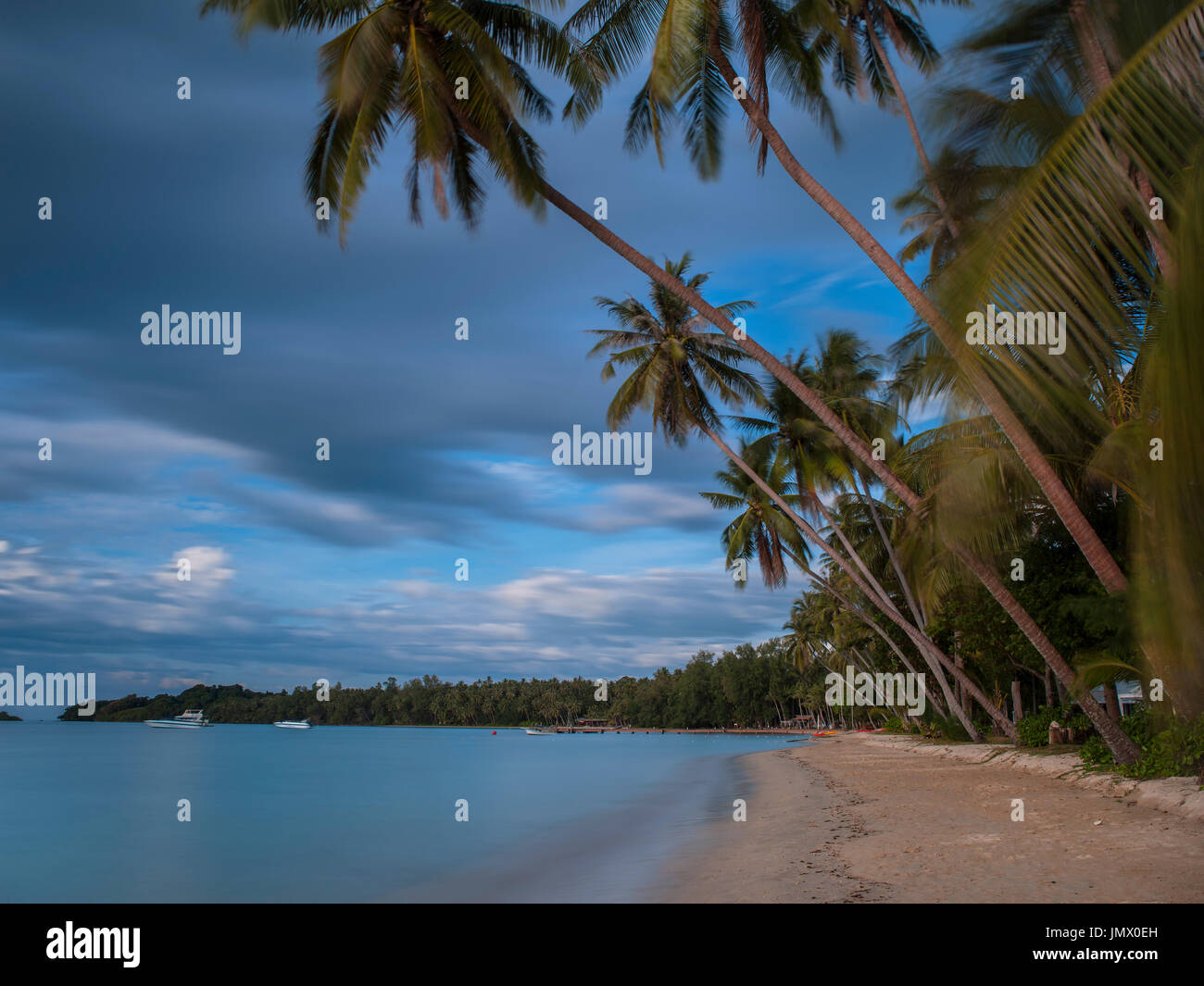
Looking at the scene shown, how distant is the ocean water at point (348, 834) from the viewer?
1107 centimetres

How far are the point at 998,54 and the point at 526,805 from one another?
744 inches

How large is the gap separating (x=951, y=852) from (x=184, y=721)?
12139 cm

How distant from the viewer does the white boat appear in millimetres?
109188

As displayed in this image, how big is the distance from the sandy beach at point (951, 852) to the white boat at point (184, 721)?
114m

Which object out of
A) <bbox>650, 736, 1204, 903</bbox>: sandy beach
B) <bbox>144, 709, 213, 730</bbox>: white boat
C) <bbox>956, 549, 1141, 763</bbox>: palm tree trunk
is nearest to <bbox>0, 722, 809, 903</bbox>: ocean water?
<bbox>650, 736, 1204, 903</bbox>: sandy beach

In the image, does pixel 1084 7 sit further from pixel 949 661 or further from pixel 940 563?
pixel 949 661

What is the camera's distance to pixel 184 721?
110 metres

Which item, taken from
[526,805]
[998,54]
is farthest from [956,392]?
[526,805]

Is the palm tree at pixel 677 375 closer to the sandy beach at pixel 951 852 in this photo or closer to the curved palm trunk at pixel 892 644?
the curved palm trunk at pixel 892 644

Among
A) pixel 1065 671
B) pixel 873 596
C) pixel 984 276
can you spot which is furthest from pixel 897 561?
pixel 984 276

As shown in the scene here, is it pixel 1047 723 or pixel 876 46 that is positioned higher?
pixel 876 46

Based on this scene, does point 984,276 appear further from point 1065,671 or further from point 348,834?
point 348,834

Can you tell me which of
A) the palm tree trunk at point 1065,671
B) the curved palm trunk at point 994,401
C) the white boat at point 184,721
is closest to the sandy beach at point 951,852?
the palm tree trunk at point 1065,671
